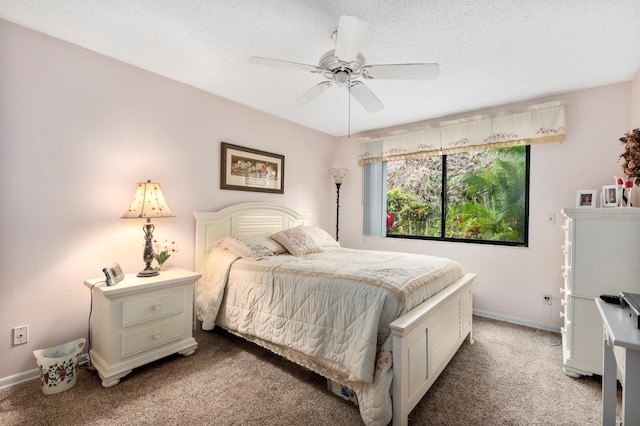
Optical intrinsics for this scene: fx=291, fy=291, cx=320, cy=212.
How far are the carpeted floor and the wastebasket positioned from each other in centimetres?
6

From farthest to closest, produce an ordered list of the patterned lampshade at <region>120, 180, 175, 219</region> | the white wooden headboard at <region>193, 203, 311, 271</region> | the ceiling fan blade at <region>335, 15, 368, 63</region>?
the white wooden headboard at <region>193, 203, 311, 271</region>, the patterned lampshade at <region>120, 180, 175, 219</region>, the ceiling fan blade at <region>335, 15, 368, 63</region>

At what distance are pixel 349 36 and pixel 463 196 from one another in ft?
9.26

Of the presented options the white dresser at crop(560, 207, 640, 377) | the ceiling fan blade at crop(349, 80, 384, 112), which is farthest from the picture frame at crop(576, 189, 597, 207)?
the ceiling fan blade at crop(349, 80, 384, 112)

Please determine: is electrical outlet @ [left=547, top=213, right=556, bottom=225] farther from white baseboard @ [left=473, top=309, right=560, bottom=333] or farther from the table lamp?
the table lamp

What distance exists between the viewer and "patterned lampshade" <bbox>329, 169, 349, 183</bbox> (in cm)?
432

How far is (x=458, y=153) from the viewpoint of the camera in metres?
3.65

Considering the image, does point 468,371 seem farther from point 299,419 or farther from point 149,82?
point 149,82

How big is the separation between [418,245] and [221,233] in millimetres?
2486

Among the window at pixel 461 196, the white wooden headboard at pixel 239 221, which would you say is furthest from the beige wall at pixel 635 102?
the white wooden headboard at pixel 239 221

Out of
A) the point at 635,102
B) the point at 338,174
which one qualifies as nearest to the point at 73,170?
the point at 338,174

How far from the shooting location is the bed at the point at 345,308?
5.17ft

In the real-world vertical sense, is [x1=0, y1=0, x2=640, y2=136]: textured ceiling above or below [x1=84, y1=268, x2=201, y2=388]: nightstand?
above

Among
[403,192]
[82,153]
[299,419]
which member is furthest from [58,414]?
[403,192]

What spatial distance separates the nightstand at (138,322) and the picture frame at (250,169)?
1.24m
